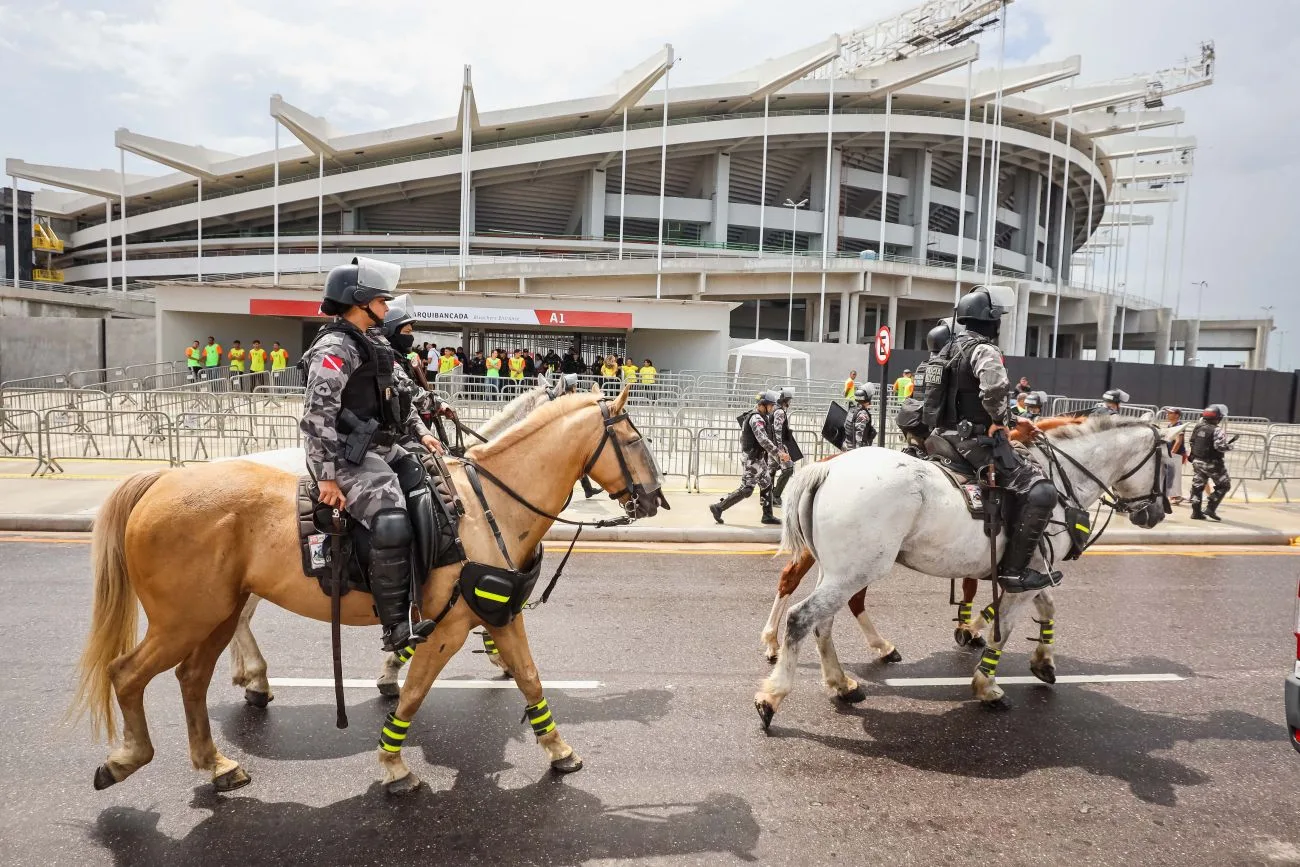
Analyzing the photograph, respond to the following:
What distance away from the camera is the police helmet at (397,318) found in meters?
5.68

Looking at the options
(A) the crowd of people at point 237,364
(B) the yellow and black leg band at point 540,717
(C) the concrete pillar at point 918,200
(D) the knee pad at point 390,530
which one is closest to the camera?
(D) the knee pad at point 390,530

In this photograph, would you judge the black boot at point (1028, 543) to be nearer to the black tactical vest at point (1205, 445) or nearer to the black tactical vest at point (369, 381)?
the black tactical vest at point (369, 381)

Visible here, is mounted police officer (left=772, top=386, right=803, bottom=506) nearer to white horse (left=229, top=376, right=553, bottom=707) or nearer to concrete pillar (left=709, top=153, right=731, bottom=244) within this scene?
white horse (left=229, top=376, right=553, bottom=707)

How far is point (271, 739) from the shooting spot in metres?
4.43

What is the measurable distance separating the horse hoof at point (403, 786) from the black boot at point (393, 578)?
710 mm

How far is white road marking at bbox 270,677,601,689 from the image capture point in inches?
205

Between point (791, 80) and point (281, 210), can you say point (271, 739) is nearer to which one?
point (791, 80)

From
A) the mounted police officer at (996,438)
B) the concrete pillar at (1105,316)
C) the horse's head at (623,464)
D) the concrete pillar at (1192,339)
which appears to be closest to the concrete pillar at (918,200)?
the concrete pillar at (1105,316)

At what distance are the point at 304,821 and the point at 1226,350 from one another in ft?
245

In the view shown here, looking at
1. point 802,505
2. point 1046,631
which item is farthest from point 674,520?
point 1046,631

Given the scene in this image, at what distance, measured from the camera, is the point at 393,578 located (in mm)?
3697

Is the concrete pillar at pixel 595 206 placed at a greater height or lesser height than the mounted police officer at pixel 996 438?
greater

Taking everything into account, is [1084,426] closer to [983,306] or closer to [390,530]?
[983,306]

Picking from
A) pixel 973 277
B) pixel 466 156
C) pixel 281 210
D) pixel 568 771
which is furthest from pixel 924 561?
pixel 281 210
